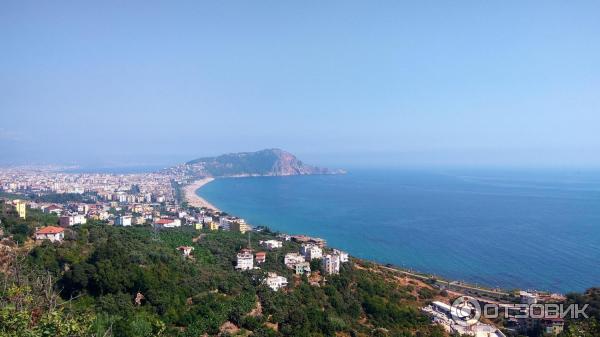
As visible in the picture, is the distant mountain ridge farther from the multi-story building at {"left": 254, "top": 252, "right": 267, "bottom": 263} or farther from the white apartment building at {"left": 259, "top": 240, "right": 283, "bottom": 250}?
the multi-story building at {"left": 254, "top": 252, "right": 267, "bottom": 263}

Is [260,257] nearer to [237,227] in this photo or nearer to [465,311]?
[465,311]

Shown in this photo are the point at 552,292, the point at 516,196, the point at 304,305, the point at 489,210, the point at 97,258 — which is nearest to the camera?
the point at 97,258

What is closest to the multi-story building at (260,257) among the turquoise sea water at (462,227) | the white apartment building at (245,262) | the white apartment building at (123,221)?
the white apartment building at (245,262)

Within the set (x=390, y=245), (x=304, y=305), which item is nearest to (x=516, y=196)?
(x=390, y=245)

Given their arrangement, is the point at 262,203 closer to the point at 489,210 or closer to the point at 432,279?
the point at 489,210

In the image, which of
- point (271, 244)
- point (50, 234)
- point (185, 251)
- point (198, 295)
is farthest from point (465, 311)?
point (50, 234)

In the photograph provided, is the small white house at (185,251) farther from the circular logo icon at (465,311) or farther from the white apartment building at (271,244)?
the circular logo icon at (465,311)

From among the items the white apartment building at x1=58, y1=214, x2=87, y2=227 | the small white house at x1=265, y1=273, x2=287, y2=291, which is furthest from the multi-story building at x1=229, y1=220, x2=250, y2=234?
the small white house at x1=265, y1=273, x2=287, y2=291
